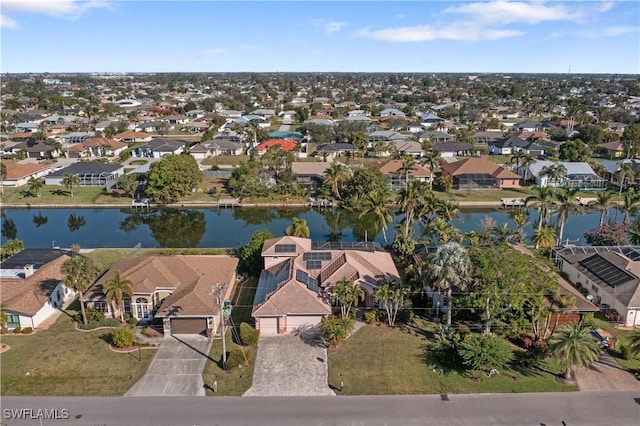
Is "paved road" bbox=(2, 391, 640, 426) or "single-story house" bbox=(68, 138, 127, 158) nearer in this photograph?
"paved road" bbox=(2, 391, 640, 426)

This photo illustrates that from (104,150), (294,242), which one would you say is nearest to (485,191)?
(294,242)

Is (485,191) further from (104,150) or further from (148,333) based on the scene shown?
(104,150)

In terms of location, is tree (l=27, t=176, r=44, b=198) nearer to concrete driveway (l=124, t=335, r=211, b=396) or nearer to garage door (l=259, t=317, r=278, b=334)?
concrete driveway (l=124, t=335, r=211, b=396)

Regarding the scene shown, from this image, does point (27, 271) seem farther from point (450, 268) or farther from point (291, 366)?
point (450, 268)

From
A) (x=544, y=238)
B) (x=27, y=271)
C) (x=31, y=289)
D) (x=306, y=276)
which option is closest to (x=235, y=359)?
(x=306, y=276)

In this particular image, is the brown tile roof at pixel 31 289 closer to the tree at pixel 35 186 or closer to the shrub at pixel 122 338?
the shrub at pixel 122 338

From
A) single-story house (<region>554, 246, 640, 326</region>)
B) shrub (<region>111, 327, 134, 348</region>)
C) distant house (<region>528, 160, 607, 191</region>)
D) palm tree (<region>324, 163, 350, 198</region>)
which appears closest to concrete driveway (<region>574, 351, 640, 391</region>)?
single-story house (<region>554, 246, 640, 326</region>)
